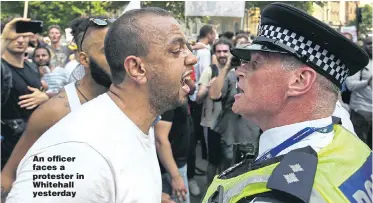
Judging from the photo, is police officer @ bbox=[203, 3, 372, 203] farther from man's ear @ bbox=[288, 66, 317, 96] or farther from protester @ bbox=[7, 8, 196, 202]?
protester @ bbox=[7, 8, 196, 202]

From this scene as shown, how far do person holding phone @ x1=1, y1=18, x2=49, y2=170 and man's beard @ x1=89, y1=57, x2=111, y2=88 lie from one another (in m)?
1.32

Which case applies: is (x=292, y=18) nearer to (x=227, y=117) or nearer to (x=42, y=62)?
(x=227, y=117)

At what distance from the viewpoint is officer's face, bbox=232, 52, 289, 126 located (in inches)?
62.2

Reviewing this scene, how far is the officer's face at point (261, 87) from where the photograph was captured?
5.19 ft

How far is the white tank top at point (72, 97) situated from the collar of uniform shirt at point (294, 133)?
1207 millimetres

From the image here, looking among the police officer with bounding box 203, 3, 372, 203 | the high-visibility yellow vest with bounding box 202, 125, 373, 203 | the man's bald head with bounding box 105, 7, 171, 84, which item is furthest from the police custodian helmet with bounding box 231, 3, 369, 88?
the man's bald head with bounding box 105, 7, 171, 84

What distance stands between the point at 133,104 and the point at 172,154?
2253mm

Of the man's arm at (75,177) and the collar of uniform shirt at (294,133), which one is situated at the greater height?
the collar of uniform shirt at (294,133)

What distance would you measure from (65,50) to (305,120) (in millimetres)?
7318

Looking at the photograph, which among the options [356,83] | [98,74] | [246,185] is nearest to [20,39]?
[98,74]

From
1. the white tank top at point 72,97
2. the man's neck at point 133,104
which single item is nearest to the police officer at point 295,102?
the man's neck at point 133,104

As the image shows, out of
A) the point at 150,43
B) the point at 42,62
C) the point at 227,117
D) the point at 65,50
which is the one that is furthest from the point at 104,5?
the point at 150,43

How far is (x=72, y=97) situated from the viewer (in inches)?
102

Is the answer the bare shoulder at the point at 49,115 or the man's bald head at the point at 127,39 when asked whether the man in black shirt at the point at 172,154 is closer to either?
the bare shoulder at the point at 49,115
